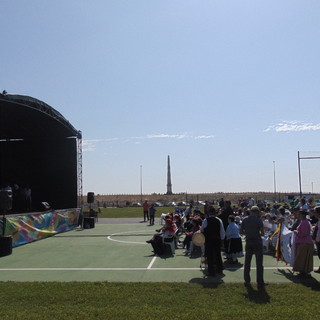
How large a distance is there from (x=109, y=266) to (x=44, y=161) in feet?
47.1

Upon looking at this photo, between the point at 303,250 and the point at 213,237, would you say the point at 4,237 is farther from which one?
the point at 303,250

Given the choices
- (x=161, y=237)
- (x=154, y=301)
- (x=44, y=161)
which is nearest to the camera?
(x=154, y=301)

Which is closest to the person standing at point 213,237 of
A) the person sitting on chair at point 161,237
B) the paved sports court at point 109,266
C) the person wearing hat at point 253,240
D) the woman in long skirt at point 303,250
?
the paved sports court at point 109,266

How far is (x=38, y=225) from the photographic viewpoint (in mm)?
16156

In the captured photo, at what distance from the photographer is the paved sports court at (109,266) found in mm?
8484

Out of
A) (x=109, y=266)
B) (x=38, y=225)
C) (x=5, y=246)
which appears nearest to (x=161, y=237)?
(x=109, y=266)

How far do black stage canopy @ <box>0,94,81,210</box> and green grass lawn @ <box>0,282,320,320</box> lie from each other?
1480 centimetres

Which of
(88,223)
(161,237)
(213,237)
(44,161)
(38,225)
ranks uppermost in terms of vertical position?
(44,161)

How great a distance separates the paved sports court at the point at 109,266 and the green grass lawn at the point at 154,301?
0.89m

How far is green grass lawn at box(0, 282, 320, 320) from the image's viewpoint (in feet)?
18.6

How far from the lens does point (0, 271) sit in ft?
31.4

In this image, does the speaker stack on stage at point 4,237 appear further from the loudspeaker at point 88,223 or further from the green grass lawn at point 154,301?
the loudspeaker at point 88,223

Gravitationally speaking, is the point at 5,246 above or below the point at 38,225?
below

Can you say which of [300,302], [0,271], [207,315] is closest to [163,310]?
[207,315]
